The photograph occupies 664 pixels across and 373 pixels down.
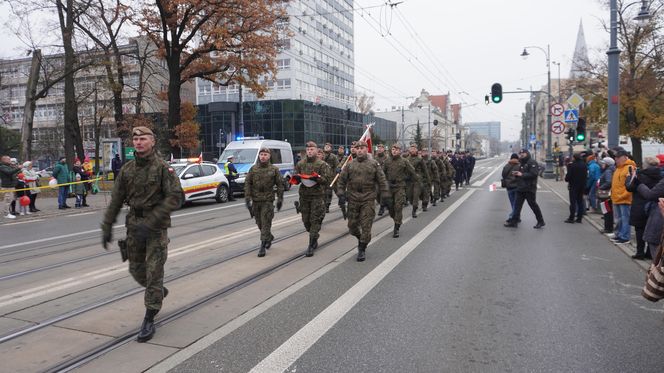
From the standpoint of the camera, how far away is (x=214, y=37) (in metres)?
22.0

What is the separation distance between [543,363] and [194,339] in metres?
2.86

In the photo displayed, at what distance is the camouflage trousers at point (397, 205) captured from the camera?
970 centimetres

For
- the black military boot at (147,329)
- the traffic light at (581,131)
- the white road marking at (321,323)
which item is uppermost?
the traffic light at (581,131)

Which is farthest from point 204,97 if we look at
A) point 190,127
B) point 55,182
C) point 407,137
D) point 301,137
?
point 407,137

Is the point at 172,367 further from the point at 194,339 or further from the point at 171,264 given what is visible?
the point at 171,264

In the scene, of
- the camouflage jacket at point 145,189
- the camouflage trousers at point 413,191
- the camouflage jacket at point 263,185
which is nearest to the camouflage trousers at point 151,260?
the camouflage jacket at point 145,189

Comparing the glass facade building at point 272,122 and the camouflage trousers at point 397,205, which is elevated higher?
the glass facade building at point 272,122

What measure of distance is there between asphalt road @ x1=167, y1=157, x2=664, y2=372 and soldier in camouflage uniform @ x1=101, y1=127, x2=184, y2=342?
2.46 ft

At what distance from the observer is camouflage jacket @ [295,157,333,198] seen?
815 cm

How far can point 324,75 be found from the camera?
225ft

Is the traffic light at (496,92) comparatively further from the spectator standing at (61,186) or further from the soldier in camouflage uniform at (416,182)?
the spectator standing at (61,186)

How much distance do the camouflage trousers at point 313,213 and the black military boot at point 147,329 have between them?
3842mm

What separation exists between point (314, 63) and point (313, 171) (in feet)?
194

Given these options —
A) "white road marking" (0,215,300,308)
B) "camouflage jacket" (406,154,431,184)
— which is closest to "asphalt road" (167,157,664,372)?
"white road marking" (0,215,300,308)
